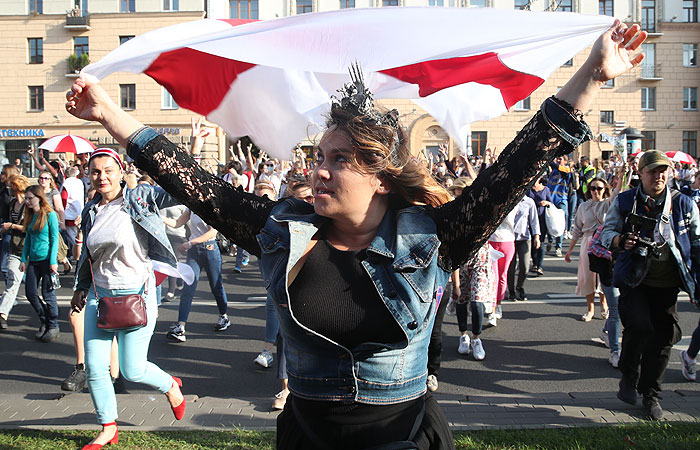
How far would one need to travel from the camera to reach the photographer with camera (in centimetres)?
463

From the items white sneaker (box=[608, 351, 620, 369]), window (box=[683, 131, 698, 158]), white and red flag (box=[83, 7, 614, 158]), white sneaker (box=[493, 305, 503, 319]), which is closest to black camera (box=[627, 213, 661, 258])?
white sneaker (box=[608, 351, 620, 369])

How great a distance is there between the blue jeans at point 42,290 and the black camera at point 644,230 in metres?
6.21

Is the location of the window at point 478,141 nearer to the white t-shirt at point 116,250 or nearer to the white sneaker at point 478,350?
the white sneaker at point 478,350

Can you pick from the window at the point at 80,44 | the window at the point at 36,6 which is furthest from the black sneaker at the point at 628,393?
the window at the point at 36,6

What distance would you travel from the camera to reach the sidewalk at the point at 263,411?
439 cm

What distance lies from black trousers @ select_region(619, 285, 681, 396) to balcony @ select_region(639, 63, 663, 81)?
4254cm

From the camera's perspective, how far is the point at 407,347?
1.99 metres

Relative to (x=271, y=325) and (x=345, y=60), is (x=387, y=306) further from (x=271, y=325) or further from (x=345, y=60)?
(x=271, y=325)

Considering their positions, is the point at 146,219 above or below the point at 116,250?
above

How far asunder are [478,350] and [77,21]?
40253 mm

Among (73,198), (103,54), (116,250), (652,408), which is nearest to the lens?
(116,250)

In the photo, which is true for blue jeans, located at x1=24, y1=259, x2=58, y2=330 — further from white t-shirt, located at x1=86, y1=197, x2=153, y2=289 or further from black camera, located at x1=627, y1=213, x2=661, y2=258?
black camera, located at x1=627, y1=213, x2=661, y2=258

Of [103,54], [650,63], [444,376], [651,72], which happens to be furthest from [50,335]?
[650,63]

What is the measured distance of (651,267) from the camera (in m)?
4.70
